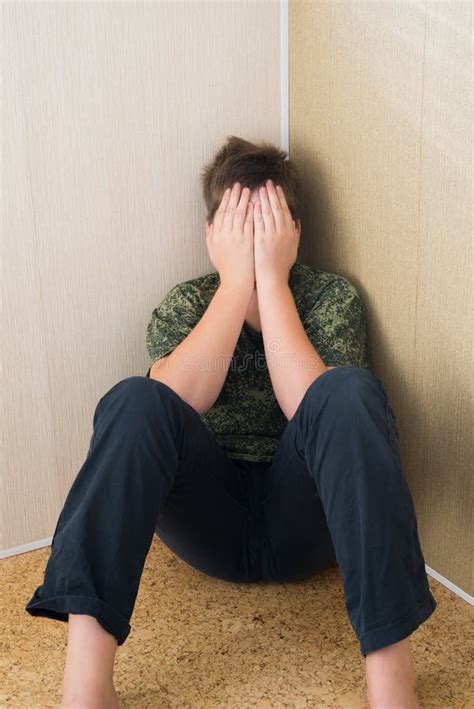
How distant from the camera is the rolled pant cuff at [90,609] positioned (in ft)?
3.48

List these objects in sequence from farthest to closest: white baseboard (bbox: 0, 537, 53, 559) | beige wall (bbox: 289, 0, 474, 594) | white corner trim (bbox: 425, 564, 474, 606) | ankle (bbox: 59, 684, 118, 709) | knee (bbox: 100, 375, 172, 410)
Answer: white baseboard (bbox: 0, 537, 53, 559), white corner trim (bbox: 425, 564, 474, 606), beige wall (bbox: 289, 0, 474, 594), knee (bbox: 100, 375, 172, 410), ankle (bbox: 59, 684, 118, 709)

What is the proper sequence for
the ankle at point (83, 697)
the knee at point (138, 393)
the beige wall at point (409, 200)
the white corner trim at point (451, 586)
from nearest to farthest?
the ankle at point (83, 697)
the knee at point (138, 393)
the beige wall at point (409, 200)
the white corner trim at point (451, 586)

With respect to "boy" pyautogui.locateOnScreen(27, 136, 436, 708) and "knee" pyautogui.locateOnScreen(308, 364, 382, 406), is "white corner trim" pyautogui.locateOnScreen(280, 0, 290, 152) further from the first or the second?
"knee" pyautogui.locateOnScreen(308, 364, 382, 406)

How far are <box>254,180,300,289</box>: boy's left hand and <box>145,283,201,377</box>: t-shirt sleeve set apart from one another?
0.15m

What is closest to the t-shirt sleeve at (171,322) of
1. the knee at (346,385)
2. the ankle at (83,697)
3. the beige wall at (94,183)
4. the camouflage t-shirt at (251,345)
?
the camouflage t-shirt at (251,345)

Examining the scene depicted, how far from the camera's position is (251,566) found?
142 cm

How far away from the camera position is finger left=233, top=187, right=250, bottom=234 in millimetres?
1475

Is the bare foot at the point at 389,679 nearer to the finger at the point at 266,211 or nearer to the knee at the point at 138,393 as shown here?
the knee at the point at 138,393

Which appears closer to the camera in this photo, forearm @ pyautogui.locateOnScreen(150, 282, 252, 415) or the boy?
the boy

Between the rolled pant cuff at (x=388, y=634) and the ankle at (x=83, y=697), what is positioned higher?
the rolled pant cuff at (x=388, y=634)

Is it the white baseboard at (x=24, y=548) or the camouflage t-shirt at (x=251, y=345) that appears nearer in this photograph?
the camouflage t-shirt at (x=251, y=345)

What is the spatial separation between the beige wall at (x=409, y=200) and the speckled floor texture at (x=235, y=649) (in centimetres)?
20

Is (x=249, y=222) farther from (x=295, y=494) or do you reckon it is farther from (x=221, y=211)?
(x=295, y=494)

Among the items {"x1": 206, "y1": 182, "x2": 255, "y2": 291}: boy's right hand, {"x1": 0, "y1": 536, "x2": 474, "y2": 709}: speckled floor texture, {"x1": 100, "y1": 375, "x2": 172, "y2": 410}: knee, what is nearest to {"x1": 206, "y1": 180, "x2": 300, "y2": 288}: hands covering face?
{"x1": 206, "y1": 182, "x2": 255, "y2": 291}: boy's right hand
